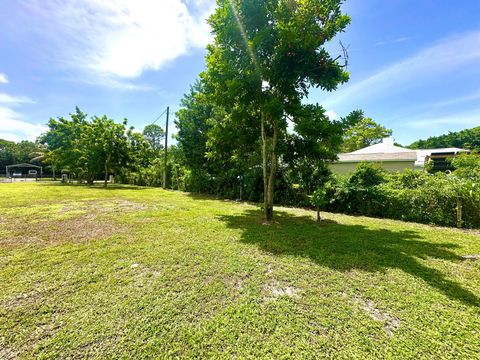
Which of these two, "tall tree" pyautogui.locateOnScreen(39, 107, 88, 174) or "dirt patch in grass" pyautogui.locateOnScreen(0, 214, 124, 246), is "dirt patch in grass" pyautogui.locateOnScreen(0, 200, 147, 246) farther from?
"tall tree" pyautogui.locateOnScreen(39, 107, 88, 174)

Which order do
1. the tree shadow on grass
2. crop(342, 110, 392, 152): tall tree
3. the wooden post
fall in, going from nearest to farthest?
the tree shadow on grass
the wooden post
crop(342, 110, 392, 152): tall tree

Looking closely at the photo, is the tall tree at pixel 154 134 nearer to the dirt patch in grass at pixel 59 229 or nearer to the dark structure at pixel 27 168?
the dark structure at pixel 27 168

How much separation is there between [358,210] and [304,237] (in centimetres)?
419

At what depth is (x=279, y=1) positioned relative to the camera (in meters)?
5.63

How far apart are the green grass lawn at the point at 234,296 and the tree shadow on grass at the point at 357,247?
35 millimetres

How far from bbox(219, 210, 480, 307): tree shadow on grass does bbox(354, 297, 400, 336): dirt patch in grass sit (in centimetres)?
84

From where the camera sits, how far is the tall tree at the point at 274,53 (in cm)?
539

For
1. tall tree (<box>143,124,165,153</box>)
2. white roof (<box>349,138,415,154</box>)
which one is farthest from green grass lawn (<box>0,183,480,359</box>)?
tall tree (<box>143,124,165,153</box>)

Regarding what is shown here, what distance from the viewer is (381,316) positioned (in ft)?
7.27

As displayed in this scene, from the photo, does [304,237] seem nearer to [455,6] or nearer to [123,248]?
[123,248]

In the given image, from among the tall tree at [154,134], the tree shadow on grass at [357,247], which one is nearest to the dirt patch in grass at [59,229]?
the tree shadow on grass at [357,247]

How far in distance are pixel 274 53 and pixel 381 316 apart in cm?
597

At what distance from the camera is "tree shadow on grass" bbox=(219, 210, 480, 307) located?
316cm

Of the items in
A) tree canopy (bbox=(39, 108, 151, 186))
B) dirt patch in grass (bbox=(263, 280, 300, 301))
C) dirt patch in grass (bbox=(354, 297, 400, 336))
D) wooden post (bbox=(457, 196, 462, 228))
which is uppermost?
tree canopy (bbox=(39, 108, 151, 186))
